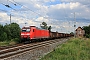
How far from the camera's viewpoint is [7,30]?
77.6 m

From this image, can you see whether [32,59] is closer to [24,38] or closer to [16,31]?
[24,38]

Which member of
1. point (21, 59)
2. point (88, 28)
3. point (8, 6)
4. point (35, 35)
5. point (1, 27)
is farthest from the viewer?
point (88, 28)

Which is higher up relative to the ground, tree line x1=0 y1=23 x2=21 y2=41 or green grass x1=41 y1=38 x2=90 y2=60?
tree line x1=0 y1=23 x2=21 y2=41

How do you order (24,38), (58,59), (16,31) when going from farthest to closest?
(16,31) < (24,38) < (58,59)

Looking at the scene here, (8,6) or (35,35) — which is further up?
(8,6)

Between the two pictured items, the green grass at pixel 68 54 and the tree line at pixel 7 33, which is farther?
the tree line at pixel 7 33

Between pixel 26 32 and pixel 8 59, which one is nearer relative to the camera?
pixel 8 59

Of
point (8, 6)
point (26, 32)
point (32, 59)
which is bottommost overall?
point (32, 59)

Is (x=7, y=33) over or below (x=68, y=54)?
over

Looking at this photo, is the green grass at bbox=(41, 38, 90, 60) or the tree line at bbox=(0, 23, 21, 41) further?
the tree line at bbox=(0, 23, 21, 41)

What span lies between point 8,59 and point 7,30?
212 feet

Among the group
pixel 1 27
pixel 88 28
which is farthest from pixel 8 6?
pixel 88 28

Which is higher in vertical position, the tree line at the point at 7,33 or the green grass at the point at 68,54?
the tree line at the point at 7,33

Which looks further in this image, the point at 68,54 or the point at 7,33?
the point at 7,33
